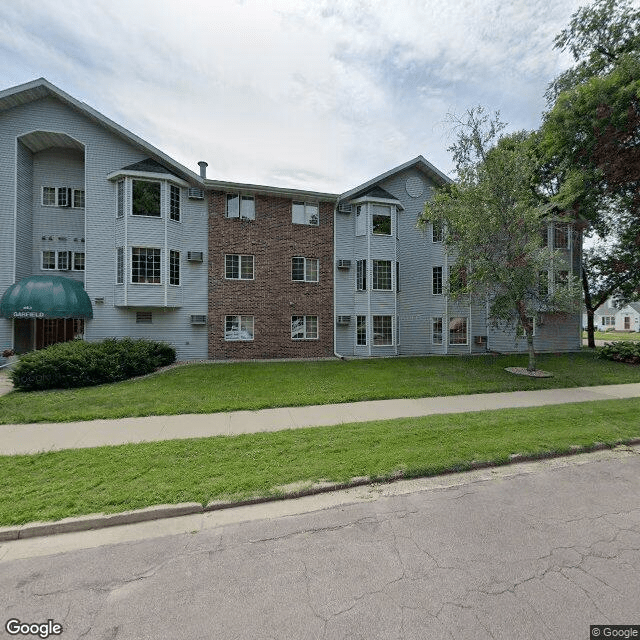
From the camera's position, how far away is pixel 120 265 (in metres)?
15.7

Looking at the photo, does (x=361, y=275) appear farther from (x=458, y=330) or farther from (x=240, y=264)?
(x=458, y=330)

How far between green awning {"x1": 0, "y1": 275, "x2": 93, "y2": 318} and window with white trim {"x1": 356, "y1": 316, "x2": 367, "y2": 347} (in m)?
13.7

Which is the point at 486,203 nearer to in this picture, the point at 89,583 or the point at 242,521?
the point at 242,521

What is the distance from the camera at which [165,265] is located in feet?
52.1

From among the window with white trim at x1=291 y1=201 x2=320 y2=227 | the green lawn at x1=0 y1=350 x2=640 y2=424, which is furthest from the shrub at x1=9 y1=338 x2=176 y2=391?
the window with white trim at x1=291 y1=201 x2=320 y2=227

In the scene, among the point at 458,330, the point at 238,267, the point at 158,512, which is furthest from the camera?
the point at 458,330

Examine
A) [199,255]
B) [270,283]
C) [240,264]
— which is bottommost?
[270,283]

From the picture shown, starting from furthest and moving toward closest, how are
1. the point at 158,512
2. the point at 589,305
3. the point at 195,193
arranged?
1. the point at 589,305
2. the point at 195,193
3. the point at 158,512

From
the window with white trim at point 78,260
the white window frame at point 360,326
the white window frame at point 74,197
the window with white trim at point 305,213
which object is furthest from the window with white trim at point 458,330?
the white window frame at point 74,197

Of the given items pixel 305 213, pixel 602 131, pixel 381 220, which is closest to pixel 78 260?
pixel 305 213

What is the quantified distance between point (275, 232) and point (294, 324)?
5217 millimetres

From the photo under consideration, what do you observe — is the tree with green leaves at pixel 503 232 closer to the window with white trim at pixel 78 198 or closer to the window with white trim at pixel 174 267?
the window with white trim at pixel 174 267

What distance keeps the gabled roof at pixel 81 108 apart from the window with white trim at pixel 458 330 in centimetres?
1663

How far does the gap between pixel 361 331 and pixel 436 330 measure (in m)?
5.08
